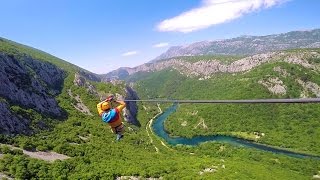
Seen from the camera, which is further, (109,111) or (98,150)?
(98,150)

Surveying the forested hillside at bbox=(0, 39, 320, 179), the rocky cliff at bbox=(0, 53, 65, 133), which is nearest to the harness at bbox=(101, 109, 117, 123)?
the forested hillside at bbox=(0, 39, 320, 179)

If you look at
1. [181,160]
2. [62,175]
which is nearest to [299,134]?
[181,160]

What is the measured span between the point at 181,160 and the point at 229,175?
19054 mm

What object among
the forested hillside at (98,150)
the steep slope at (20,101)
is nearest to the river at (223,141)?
the forested hillside at (98,150)

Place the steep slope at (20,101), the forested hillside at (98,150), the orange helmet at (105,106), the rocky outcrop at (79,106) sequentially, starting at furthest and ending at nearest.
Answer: the rocky outcrop at (79,106), the steep slope at (20,101), the forested hillside at (98,150), the orange helmet at (105,106)

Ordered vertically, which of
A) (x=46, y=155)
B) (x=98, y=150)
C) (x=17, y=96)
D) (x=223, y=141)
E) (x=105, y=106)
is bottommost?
(x=223, y=141)

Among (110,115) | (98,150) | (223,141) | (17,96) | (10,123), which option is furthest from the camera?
(223,141)

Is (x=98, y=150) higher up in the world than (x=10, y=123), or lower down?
lower down

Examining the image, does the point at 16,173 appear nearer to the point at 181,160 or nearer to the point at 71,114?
the point at 181,160

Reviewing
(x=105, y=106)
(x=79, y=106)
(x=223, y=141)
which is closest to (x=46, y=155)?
(x=105, y=106)

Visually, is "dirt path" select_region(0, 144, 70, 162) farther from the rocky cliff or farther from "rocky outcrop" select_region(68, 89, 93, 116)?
"rocky outcrop" select_region(68, 89, 93, 116)

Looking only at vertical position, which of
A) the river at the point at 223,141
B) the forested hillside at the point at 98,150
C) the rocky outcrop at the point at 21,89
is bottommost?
the river at the point at 223,141

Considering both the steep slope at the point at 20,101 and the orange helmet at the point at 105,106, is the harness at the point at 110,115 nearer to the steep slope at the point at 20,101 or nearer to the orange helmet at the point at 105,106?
the orange helmet at the point at 105,106

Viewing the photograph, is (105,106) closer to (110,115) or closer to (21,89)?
(110,115)
